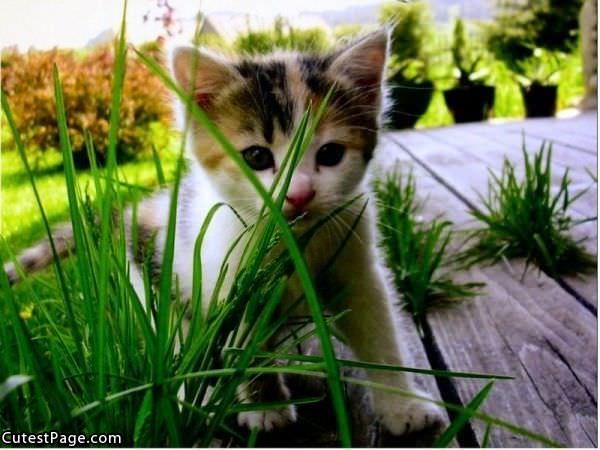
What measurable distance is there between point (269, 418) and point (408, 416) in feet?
0.54

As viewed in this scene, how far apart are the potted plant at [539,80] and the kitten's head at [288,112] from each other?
3.20 metres

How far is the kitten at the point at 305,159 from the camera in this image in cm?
84

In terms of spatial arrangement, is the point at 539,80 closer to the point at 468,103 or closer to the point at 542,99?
the point at 542,99

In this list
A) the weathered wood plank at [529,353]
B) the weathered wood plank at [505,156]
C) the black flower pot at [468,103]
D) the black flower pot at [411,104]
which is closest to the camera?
the weathered wood plank at [529,353]

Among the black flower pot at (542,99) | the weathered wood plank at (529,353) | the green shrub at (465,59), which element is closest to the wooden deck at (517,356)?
the weathered wood plank at (529,353)

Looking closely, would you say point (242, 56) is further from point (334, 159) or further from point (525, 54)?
point (525, 54)

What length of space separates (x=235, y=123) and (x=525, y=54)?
3.75 m

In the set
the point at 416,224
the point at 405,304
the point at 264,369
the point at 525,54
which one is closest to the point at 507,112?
the point at 525,54

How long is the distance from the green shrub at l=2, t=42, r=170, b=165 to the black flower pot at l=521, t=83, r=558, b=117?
282cm

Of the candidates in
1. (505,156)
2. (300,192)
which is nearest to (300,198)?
(300,192)

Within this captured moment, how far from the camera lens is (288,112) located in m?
0.86

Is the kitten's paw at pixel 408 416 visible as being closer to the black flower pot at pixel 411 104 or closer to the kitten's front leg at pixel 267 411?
the kitten's front leg at pixel 267 411

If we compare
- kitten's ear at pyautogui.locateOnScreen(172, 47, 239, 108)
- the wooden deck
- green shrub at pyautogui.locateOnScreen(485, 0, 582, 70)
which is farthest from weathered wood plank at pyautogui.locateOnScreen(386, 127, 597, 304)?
green shrub at pyautogui.locateOnScreen(485, 0, 582, 70)

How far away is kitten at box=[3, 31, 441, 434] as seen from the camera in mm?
840
